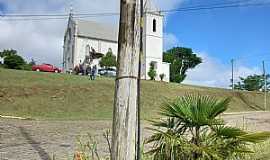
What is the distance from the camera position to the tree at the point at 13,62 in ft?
228

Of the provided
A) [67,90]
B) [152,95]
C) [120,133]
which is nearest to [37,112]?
[67,90]

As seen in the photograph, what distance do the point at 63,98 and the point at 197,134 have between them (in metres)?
28.1

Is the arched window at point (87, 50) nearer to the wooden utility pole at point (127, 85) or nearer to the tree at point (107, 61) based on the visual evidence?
the tree at point (107, 61)

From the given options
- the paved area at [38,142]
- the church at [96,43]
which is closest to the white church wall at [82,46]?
the church at [96,43]

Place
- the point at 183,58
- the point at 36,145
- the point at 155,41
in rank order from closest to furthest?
the point at 36,145 < the point at 155,41 < the point at 183,58

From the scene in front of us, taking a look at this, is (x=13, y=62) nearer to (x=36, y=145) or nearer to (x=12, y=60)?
(x=12, y=60)

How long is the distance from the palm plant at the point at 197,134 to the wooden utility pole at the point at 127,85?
1.82 meters

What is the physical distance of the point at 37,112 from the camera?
27.8m

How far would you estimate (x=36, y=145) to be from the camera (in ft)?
43.4

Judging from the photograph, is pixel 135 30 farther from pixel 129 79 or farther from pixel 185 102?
pixel 185 102

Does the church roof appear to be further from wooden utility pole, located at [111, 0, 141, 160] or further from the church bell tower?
wooden utility pole, located at [111, 0, 141, 160]

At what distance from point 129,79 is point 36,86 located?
33817mm

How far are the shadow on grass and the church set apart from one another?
208ft

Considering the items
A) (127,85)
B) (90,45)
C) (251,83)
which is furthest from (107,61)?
(127,85)
